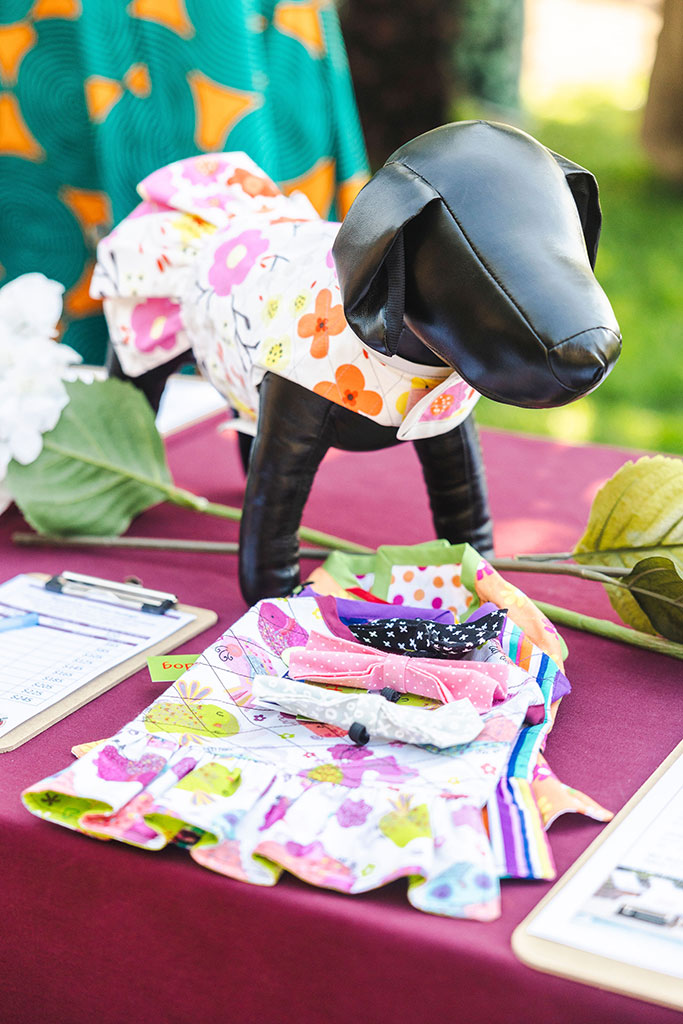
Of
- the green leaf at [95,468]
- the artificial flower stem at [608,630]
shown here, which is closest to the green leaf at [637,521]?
the artificial flower stem at [608,630]

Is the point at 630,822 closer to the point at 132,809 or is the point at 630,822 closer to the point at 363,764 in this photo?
the point at 363,764

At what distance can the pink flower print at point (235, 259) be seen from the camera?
746mm

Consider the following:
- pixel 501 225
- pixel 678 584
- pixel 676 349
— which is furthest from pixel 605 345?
pixel 676 349

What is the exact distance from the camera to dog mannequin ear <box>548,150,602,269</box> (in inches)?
23.4

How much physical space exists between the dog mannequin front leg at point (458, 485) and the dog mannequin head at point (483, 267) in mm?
179

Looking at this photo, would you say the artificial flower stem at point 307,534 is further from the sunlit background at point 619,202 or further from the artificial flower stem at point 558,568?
the sunlit background at point 619,202

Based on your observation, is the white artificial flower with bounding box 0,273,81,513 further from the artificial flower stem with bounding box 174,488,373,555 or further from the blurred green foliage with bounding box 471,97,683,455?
the blurred green foliage with bounding box 471,97,683,455

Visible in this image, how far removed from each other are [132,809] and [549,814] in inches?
7.8

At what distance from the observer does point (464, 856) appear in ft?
1.47

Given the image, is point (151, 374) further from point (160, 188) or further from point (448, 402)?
point (448, 402)

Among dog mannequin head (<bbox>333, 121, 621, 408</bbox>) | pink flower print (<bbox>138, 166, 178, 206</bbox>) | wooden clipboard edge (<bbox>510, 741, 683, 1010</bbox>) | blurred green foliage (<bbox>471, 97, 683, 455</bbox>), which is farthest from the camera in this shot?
blurred green foliage (<bbox>471, 97, 683, 455</bbox>)

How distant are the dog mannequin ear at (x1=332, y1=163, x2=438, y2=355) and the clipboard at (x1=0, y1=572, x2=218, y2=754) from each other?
0.88 ft

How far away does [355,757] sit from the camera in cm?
52

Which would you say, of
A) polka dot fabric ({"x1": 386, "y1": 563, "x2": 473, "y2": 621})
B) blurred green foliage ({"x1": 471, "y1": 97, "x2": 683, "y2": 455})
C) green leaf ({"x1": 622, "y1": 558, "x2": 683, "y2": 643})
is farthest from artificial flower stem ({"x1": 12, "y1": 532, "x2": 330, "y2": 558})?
blurred green foliage ({"x1": 471, "y1": 97, "x2": 683, "y2": 455})
